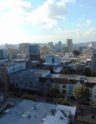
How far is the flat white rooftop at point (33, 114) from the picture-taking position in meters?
8.78

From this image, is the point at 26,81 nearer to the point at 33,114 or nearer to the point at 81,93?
the point at 81,93

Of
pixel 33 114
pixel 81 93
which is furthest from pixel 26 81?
pixel 33 114

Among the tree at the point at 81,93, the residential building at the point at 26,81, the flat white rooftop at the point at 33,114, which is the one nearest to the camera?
the flat white rooftop at the point at 33,114

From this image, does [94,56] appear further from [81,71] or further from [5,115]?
[5,115]

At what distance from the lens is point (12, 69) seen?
1970 centimetres

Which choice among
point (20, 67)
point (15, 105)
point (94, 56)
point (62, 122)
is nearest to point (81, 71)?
point (94, 56)

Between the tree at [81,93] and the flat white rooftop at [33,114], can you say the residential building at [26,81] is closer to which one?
the tree at [81,93]

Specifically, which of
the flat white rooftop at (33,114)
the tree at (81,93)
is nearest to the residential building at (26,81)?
the tree at (81,93)

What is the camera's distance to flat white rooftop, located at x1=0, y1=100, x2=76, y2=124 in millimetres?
8782

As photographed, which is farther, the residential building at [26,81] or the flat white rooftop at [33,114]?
the residential building at [26,81]

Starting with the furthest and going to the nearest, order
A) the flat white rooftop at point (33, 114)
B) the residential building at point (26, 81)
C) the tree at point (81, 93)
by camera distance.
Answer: the residential building at point (26, 81) → the tree at point (81, 93) → the flat white rooftop at point (33, 114)

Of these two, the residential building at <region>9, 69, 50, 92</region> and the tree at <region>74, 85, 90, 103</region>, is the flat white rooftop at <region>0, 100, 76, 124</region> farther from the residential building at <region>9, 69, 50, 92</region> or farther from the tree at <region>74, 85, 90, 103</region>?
the residential building at <region>9, 69, 50, 92</region>

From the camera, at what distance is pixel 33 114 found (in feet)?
31.4

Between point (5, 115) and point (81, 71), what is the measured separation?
1447 cm
